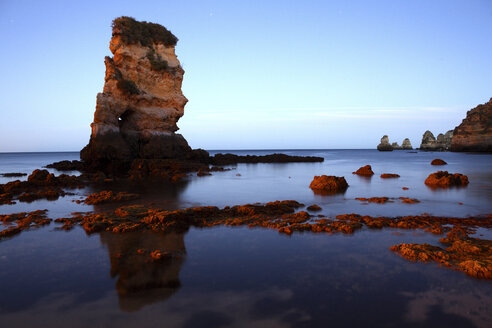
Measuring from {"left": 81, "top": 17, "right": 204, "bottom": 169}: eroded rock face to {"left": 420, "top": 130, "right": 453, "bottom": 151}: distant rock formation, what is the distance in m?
102

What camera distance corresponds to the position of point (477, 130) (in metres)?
65.2

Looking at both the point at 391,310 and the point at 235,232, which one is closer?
the point at 391,310

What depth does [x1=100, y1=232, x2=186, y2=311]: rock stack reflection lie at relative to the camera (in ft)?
13.5

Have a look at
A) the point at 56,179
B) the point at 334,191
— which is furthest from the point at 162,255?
the point at 56,179

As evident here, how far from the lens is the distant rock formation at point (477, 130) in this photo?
62.8 metres

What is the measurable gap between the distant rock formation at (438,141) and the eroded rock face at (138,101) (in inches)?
4033

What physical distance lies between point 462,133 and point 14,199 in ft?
283

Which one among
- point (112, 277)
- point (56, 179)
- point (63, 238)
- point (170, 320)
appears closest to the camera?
point (170, 320)

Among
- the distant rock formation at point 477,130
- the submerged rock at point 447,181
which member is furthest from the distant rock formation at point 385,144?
the submerged rock at point 447,181

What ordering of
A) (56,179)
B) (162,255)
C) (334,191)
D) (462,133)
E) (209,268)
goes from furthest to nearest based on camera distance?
(462,133)
(56,179)
(334,191)
(162,255)
(209,268)

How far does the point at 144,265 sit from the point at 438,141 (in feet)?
405

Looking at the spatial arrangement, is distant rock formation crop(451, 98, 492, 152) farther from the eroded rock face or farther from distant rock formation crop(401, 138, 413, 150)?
distant rock formation crop(401, 138, 413, 150)

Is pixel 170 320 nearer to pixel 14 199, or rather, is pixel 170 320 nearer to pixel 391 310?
pixel 391 310

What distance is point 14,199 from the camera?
12.2 metres
